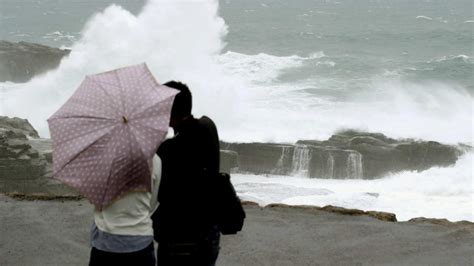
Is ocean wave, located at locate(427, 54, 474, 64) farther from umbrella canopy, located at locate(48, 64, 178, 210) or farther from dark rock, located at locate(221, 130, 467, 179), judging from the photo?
umbrella canopy, located at locate(48, 64, 178, 210)

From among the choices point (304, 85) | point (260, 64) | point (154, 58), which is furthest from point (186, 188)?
point (260, 64)

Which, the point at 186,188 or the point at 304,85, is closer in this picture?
the point at 186,188

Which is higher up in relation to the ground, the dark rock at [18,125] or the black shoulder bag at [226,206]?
the black shoulder bag at [226,206]

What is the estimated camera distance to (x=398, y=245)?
6.19 metres

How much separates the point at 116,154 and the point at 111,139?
7cm

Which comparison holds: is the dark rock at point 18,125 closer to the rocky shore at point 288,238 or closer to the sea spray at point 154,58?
the sea spray at point 154,58

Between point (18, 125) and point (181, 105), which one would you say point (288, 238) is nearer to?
point (181, 105)

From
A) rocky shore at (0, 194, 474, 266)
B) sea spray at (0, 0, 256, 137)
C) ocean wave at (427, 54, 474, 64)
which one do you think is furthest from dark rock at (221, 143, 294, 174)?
ocean wave at (427, 54, 474, 64)

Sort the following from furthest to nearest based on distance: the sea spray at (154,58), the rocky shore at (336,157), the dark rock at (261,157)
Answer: the sea spray at (154,58), the dark rock at (261,157), the rocky shore at (336,157)

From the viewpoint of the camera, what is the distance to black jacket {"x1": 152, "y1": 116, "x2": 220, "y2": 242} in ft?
10.6

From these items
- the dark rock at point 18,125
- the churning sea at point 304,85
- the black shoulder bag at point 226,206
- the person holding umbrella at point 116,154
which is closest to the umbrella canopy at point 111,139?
the person holding umbrella at point 116,154

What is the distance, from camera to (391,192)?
Answer: 51.8 ft

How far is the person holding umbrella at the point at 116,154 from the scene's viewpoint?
10.2 feet

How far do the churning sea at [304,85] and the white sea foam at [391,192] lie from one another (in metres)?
0.03
